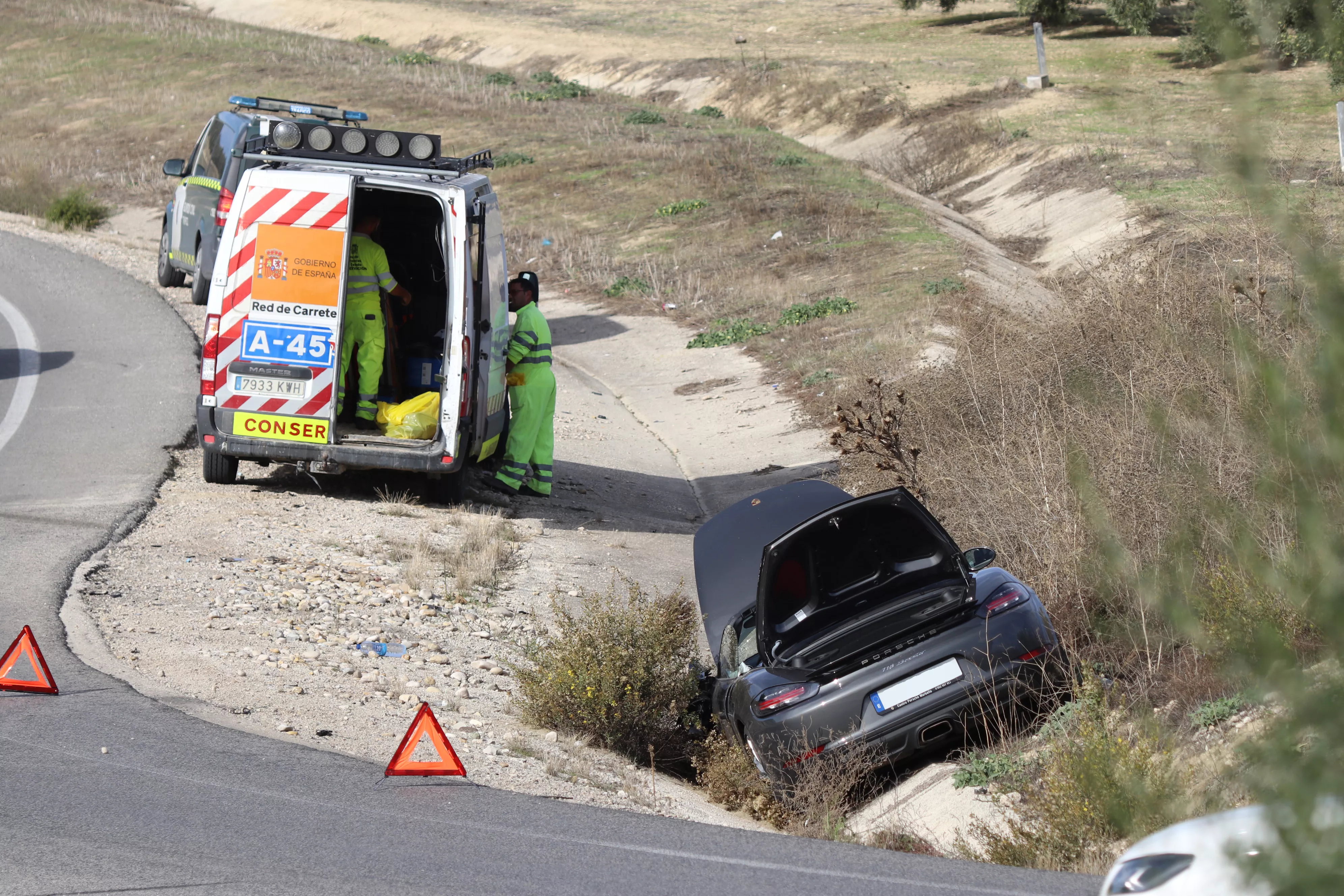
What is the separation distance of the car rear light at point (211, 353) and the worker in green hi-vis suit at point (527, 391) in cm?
251

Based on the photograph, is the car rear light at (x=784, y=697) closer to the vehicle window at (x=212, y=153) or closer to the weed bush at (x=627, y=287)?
the vehicle window at (x=212, y=153)

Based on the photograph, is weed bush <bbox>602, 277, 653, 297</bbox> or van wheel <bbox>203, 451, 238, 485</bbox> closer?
van wheel <bbox>203, 451, 238, 485</bbox>

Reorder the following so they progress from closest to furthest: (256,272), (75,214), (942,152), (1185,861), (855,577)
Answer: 1. (1185,861)
2. (855,577)
3. (256,272)
4. (75,214)
5. (942,152)

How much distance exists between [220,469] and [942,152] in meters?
25.0

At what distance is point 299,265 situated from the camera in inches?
415

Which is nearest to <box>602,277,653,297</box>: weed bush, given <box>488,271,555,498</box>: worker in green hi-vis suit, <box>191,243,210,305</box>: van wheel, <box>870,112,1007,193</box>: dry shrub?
<box>191,243,210,305</box>: van wheel

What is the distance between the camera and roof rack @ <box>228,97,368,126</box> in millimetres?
13484

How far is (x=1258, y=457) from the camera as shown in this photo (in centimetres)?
642

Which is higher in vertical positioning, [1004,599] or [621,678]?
[1004,599]

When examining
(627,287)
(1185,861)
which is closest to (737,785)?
(1185,861)

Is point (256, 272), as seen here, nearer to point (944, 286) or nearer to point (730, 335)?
point (730, 335)

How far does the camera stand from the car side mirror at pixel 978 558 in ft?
22.9

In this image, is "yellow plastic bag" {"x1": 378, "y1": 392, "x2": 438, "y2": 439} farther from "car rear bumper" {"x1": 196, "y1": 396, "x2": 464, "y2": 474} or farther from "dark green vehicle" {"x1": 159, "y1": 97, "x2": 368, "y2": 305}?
"dark green vehicle" {"x1": 159, "y1": 97, "x2": 368, "y2": 305}

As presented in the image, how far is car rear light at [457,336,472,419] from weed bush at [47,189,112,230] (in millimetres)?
20894
